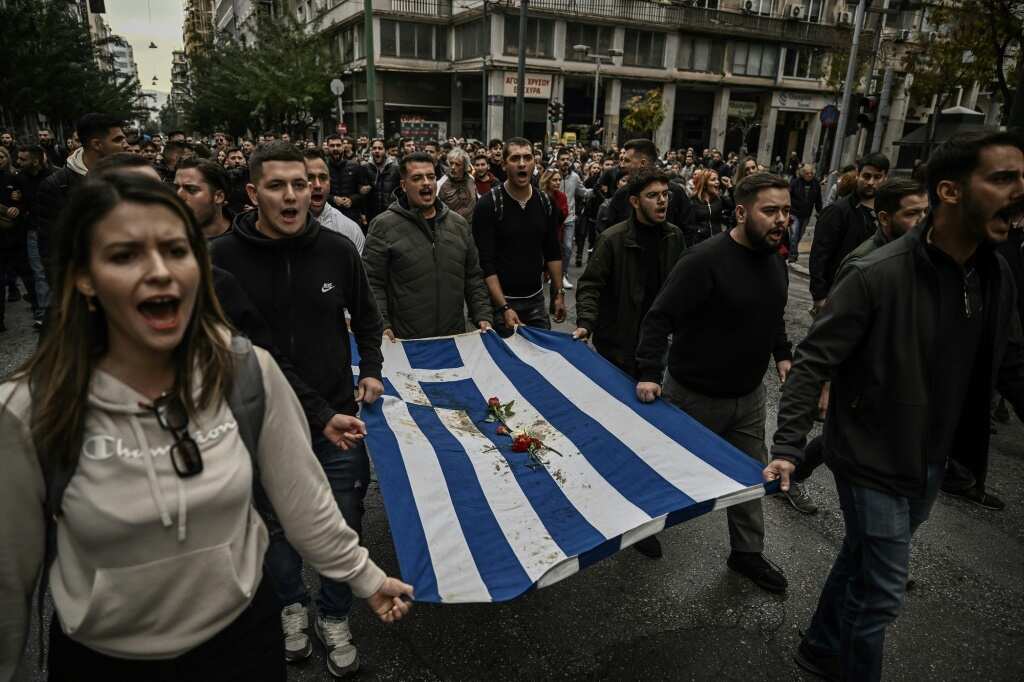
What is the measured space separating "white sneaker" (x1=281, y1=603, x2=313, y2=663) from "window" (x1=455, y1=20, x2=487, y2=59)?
116 feet

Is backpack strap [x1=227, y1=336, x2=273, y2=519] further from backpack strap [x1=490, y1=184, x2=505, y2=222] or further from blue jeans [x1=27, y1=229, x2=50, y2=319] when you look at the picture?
blue jeans [x1=27, y1=229, x2=50, y2=319]

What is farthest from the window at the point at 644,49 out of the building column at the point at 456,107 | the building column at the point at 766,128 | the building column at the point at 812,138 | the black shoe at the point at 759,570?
the black shoe at the point at 759,570

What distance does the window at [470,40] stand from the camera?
3492 centimetres

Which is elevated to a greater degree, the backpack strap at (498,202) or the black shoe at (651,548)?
the backpack strap at (498,202)

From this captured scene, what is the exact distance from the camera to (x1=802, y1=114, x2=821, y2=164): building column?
43531 millimetres

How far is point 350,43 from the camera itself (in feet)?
131

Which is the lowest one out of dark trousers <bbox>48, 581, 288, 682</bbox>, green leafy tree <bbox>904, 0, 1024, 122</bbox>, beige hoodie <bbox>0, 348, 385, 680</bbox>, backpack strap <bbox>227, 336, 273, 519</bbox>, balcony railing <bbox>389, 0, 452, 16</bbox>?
dark trousers <bbox>48, 581, 288, 682</bbox>

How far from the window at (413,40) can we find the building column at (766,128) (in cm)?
2020

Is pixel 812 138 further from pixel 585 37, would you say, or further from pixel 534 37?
pixel 534 37

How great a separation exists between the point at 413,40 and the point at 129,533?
39.8 metres

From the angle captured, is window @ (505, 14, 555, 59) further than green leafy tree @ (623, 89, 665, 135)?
Yes

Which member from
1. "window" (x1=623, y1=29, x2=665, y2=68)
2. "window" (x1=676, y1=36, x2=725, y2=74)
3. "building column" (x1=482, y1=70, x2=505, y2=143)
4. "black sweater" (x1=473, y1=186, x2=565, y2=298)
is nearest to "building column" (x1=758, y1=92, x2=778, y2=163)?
"window" (x1=676, y1=36, x2=725, y2=74)

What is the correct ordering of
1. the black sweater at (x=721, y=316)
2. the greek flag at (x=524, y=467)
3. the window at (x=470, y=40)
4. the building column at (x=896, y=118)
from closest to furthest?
the greek flag at (x=524, y=467), the black sweater at (x=721, y=316), the window at (x=470, y=40), the building column at (x=896, y=118)

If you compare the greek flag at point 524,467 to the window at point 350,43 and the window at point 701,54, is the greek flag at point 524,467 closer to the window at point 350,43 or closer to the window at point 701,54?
the window at point 350,43
